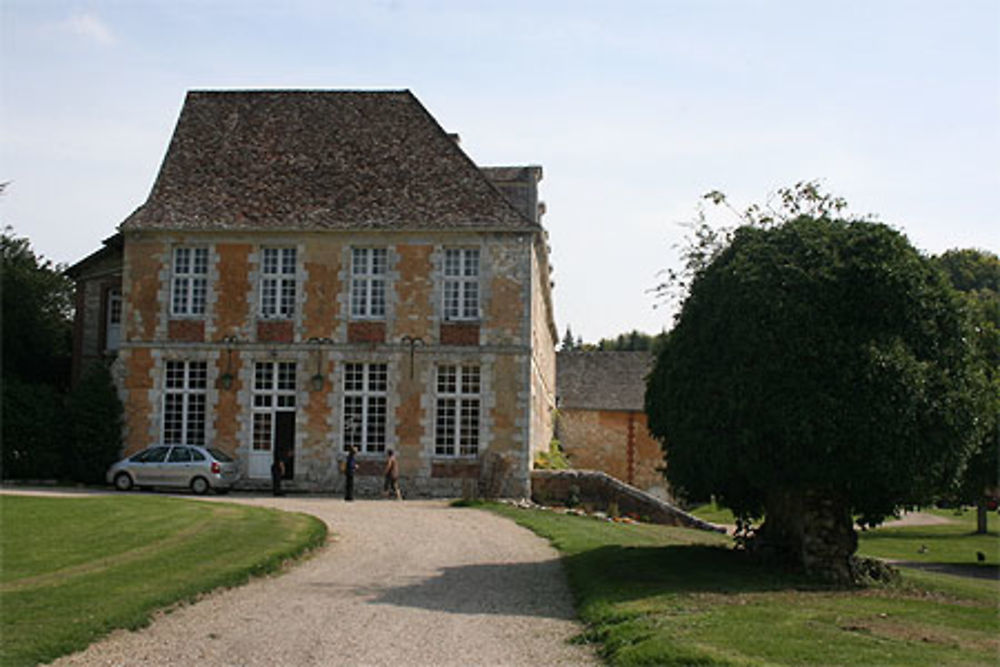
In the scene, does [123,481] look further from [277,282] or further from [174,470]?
[277,282]

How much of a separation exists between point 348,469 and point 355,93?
1211 centimetres

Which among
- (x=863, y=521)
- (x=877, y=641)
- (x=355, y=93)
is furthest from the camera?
(x=355, y=93)

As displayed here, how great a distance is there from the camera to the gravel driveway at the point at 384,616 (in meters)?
9.48

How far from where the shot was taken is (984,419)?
14.2 metres

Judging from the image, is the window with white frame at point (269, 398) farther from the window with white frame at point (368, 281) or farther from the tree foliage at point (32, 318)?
the tree foliage at point (32, 318)

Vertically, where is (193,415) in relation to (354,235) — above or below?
below

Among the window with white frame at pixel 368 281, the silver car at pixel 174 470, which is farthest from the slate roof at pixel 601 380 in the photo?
the silver car at pixel 174 470

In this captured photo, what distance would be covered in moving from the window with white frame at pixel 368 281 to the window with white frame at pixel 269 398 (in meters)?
2.41

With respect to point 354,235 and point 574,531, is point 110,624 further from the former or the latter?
point 354,235

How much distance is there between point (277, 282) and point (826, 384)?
1923 centimetres

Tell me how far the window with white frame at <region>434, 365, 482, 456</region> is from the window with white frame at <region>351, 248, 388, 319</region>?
2589 mm

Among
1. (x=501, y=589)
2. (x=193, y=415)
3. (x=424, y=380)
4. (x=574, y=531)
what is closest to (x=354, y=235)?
(x=424, y=380)

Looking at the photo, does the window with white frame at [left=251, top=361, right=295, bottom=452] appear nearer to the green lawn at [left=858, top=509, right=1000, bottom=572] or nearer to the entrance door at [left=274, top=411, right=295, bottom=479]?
the entrance door at [left=274, top=411, right=295, bottom=479]

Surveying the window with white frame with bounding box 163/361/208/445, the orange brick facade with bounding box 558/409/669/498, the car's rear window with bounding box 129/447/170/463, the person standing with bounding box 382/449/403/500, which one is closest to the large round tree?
the person standing with bounding box 382/449/403/500
